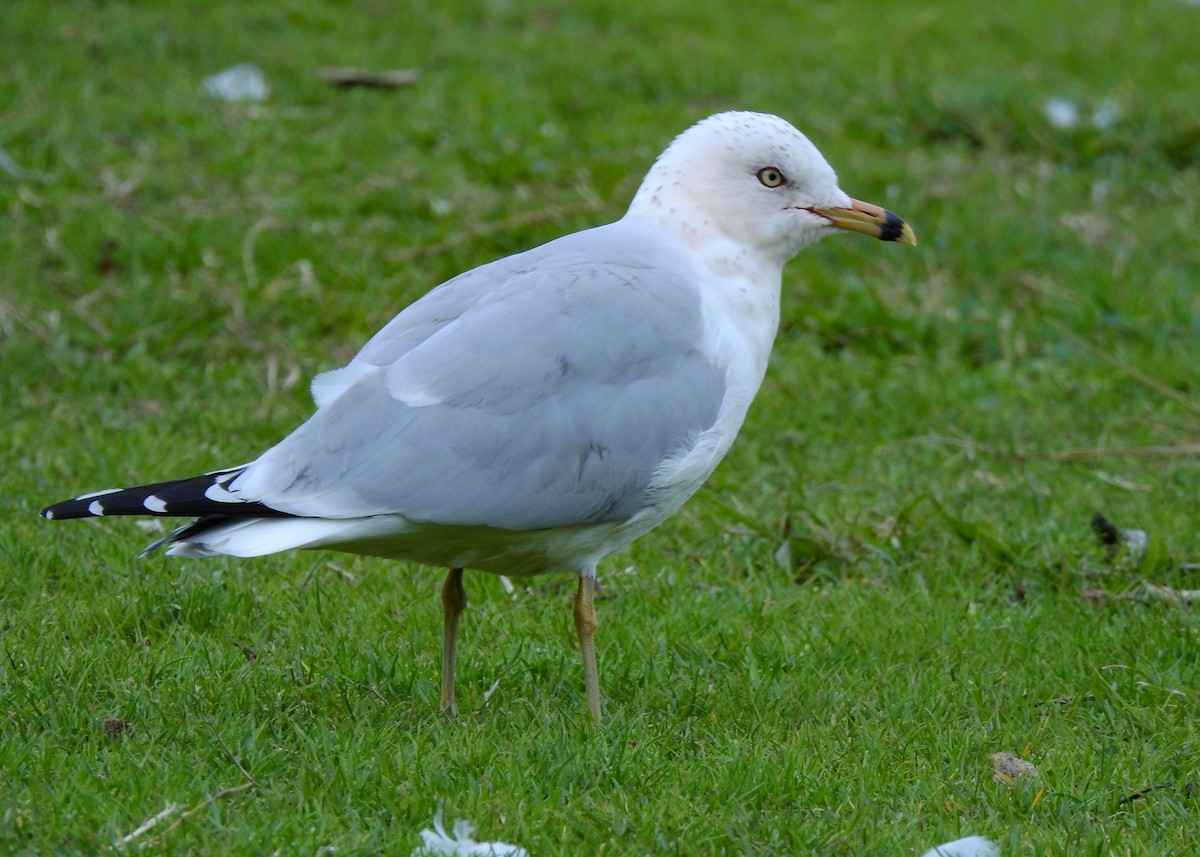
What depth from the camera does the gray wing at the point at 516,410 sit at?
3.45 meters

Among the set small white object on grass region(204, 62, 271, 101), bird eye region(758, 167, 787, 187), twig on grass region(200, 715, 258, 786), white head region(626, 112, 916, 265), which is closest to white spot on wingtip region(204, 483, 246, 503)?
twig on grass region(200, 715, 258, 786)

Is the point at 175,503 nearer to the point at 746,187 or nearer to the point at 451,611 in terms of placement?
the point at 451,611

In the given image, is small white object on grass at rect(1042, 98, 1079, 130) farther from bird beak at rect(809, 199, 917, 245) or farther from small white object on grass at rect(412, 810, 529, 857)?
small white object on grass at rect(412, 810, 529, 857)

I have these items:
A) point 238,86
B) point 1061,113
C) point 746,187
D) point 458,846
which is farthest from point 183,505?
point 1061,113

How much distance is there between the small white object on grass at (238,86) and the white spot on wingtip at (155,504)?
5.57m

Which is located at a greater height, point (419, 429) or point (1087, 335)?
point (419, 429)

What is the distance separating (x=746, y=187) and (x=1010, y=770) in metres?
1.55

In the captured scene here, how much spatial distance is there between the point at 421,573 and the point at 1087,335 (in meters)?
3.51

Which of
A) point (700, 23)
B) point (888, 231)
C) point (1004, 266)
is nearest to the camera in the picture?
point (888, 231)

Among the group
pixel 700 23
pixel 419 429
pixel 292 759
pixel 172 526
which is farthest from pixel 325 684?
pixel 700 23

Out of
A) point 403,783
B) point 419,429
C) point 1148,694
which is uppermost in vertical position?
point 419,429

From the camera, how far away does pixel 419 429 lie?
350 centimetres

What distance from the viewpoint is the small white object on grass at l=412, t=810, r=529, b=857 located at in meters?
2.98

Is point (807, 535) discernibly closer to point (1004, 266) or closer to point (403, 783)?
point (403, 783)
